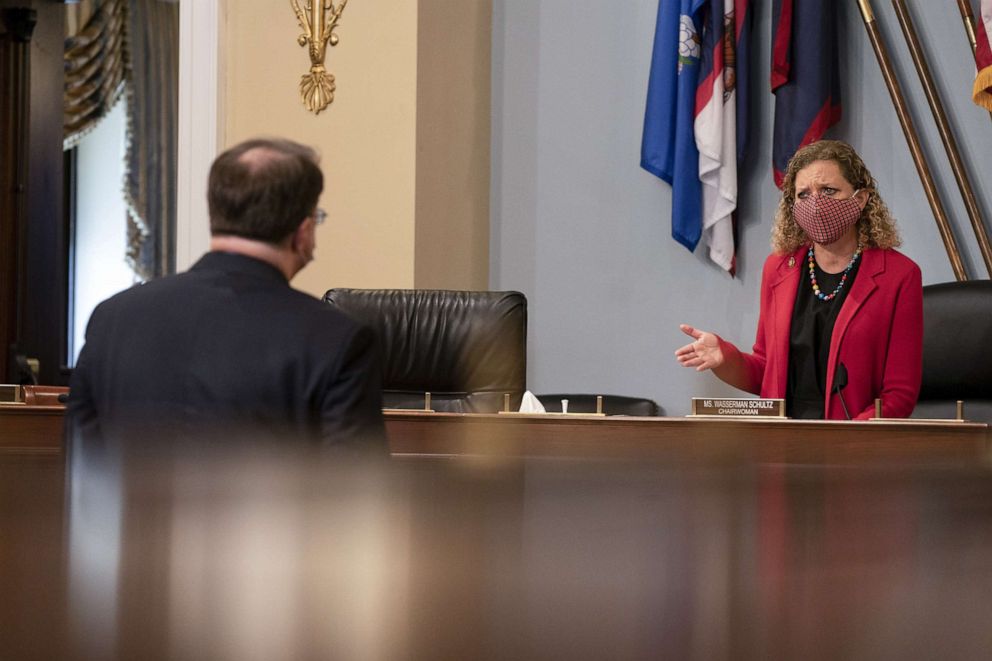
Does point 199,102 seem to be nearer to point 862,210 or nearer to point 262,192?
point 862,210

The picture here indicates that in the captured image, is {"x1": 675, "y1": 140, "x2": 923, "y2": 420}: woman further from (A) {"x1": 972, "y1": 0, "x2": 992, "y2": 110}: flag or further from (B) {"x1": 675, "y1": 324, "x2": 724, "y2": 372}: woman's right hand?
(A) {"x1": 972, "y1": 0, "x2": 992, "y2": 110}: flag

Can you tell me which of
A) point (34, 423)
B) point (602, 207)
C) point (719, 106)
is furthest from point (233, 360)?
point (602, 207)

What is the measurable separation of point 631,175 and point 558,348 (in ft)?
2.32

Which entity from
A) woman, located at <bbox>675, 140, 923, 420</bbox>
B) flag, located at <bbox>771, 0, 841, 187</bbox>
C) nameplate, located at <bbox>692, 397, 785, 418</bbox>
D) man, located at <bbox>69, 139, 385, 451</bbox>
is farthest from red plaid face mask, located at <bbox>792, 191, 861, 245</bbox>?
man, located at <bbox>69, 139, 385, 451</bbox>

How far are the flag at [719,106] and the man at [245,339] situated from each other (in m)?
2.65

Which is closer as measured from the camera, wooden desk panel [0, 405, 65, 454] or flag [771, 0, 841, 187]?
wooden desk panel [0, 405, 65, 454]

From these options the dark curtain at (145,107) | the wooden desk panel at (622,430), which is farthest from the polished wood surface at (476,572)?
the dark curtain at (145,107)

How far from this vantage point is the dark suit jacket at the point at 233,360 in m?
1.38

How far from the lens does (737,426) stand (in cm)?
165

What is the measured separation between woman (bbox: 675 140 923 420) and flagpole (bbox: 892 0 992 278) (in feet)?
3.30

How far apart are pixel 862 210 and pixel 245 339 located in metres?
1.81

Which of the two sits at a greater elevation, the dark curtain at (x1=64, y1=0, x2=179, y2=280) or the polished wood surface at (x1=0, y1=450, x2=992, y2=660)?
the dark curtain at (x1=64, y1=0, x2=179, y2=280)

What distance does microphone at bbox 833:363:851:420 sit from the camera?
2.45 metres

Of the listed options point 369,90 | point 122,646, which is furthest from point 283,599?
point 369,90
